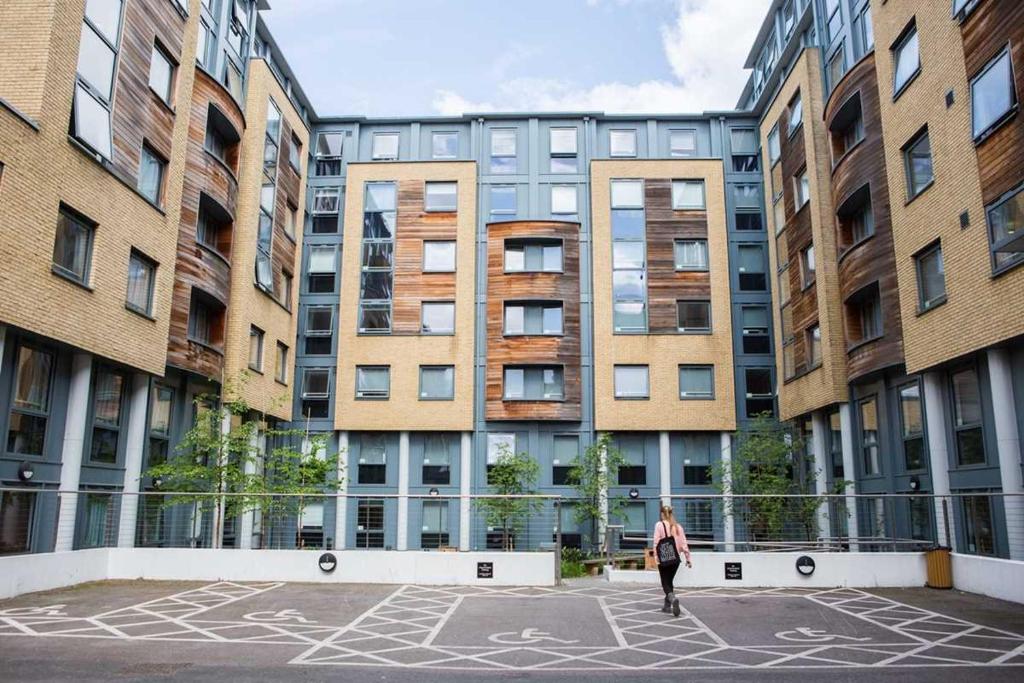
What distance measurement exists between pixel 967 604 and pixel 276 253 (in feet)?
80.0

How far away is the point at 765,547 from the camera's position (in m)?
19.2

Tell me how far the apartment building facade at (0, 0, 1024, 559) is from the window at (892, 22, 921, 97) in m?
0.17

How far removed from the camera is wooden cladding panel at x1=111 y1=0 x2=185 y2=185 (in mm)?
19234

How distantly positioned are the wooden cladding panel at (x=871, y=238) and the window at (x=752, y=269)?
26.3 ft

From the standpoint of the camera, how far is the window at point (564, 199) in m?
33.8

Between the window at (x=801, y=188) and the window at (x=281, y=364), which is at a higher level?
the window at (x=801, y=188)

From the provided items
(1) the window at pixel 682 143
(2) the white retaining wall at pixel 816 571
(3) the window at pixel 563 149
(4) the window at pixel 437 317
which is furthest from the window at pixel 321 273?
(2) the white retaining wall at pixel 816 571

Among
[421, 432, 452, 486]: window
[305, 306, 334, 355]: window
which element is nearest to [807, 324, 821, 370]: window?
[421, 432, 452, 486]: window

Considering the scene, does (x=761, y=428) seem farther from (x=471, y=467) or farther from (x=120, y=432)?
(x=120, y=432)

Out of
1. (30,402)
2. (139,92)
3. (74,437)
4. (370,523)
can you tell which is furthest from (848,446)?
(139,92)

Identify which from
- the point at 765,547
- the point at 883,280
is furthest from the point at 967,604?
the point at 883,280

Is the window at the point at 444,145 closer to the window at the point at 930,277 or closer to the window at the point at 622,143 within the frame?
the window at the point at 622,143

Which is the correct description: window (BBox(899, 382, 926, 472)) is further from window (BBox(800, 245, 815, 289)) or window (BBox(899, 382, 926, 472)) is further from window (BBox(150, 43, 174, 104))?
window (BBox(150, 43, 174, 104))

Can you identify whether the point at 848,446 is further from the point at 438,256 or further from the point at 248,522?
the point at 248,522
